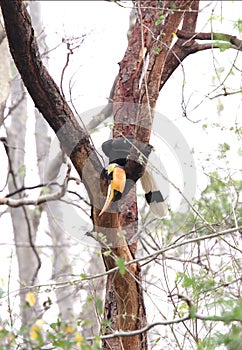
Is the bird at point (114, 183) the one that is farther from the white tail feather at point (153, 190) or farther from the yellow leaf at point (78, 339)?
the yellow leaf at point (78, 339)

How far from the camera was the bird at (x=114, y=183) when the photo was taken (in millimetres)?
2725

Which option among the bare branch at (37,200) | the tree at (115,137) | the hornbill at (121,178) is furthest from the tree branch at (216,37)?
the bare branch at (37,200)

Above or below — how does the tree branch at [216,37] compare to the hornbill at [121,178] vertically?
above

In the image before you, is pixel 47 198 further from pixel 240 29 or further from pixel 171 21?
pixel 240 29

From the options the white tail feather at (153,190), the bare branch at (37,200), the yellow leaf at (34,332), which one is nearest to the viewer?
the yellow leaf at (34,332)

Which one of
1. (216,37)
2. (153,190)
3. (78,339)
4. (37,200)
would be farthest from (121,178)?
(37,200)

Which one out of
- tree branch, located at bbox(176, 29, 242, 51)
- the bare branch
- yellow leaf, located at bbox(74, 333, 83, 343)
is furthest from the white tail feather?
yellow leaf, located at bbox(74, 333, 83, 343)

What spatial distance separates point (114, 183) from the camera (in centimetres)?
273

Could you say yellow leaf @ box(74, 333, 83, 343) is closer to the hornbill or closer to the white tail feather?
the hornbill

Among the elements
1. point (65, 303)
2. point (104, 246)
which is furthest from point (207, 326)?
point (65, 303)

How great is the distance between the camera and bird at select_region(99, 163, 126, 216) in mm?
2725

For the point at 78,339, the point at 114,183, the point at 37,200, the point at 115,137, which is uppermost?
the point at 37,200

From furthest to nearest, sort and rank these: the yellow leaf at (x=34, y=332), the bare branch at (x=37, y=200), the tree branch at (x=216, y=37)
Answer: the bare branch at (x=37, y=200), the tree branch at (x=216, y=37), the yellow leaf at (x=34, y=332)

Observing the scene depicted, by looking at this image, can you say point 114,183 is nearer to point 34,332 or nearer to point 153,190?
point 153,190
